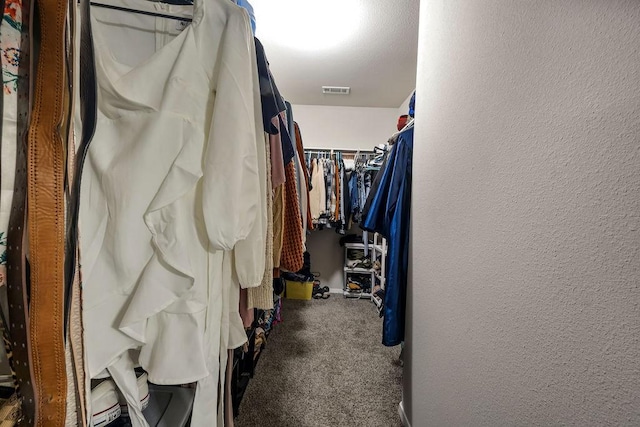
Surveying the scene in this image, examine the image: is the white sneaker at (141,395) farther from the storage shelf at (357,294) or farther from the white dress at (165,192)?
the storage shelf at (357,294)

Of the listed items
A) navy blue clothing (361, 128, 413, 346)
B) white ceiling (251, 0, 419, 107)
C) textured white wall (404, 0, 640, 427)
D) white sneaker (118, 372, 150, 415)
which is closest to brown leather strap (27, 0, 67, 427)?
white sneaker (118, 372, 150, 415)

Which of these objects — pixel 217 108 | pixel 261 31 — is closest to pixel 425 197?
pixel 217 108

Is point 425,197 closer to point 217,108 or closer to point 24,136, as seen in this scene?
point 217,108

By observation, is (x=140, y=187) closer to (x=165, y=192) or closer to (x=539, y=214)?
(x=165, y=192)

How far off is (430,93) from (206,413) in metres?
1.21

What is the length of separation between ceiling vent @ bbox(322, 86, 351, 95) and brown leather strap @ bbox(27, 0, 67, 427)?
2.28 metres

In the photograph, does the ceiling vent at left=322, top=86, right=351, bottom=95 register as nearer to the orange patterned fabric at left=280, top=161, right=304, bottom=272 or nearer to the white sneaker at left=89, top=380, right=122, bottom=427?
the orange patterned fabric at left=280, top=161, right=304, bottom=272

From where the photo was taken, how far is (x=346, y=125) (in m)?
2.87

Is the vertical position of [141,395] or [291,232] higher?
[291,232]

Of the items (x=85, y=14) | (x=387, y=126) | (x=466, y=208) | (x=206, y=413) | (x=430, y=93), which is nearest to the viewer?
(x=85, y=14)

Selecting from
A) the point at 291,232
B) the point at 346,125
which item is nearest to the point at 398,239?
the point at 291,232

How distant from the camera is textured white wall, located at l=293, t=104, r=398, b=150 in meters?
2.84

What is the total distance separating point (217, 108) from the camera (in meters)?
0.50

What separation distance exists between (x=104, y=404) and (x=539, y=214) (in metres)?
0.94
